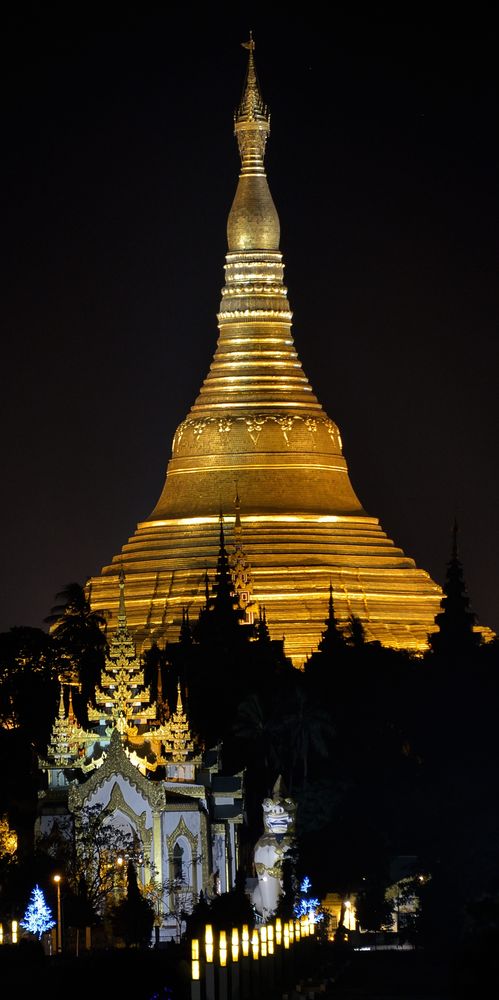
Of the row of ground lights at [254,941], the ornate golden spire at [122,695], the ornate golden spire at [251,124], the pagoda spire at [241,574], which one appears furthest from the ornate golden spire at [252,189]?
the row of ground lights at [254,941]

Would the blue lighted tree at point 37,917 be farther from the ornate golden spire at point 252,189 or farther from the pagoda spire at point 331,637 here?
the ornate golden spire at point 252,189

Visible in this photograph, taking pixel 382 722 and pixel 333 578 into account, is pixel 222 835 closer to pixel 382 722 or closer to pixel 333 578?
pixel 382 722

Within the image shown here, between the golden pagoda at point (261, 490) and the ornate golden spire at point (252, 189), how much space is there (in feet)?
0.09

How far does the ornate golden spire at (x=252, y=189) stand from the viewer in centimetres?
12662

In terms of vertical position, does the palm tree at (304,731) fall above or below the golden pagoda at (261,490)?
below

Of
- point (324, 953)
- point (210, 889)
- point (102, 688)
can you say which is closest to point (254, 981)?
point (324, 953)

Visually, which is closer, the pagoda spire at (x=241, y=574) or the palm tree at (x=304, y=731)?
the palm tree at (x=304, y=731)

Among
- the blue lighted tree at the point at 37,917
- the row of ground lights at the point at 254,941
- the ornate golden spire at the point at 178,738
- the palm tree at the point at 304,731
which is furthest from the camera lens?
the palm tree at the point at 304,731

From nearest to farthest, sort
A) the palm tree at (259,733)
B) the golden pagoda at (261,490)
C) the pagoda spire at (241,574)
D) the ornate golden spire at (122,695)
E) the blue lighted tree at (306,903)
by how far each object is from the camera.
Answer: the blue lighted tree at (306,903) < the ornate golden spire at (122,695) < the palm tree at (259,733) < the pagoda spire at (241,574) < the golden pagoda at (261,490)

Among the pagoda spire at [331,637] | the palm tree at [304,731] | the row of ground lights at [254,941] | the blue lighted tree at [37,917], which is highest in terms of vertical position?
the pagoda spire at [331,637]

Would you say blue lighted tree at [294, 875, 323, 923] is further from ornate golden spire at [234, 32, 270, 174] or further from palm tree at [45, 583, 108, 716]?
ornate golden spire at [234, 32, 270, 174]

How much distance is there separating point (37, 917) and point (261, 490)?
47.0 meters

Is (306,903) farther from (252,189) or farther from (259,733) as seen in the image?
(252,189)

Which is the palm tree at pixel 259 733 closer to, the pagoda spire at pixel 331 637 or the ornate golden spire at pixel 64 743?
the pagoda spire at pixel 331 637
